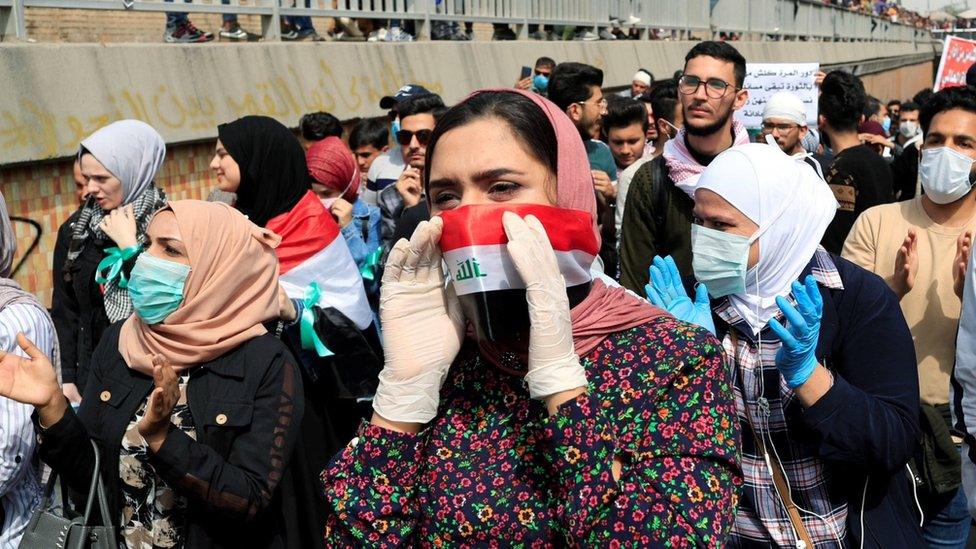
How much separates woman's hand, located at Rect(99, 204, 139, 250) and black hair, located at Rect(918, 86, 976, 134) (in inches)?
124

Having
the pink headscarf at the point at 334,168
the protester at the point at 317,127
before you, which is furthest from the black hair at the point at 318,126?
the pink headscarf at the point at 334,168

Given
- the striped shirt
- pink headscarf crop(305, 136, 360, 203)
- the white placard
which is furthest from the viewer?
the white placard

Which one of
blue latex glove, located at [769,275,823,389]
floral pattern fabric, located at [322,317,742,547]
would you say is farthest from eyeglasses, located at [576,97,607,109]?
floral pattern fabric, located at [322,317,742,547]

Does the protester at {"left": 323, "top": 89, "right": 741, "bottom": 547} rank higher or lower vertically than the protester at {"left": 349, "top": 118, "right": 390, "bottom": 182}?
higher

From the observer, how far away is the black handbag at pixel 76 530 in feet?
9.68

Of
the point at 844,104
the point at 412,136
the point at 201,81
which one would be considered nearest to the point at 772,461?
the point at 412,136

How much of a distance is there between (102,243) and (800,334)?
128 inches

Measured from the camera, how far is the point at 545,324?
189 cm

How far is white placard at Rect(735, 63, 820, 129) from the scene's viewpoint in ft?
27.6

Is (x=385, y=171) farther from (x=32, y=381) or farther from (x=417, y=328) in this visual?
(x=417, y=328)

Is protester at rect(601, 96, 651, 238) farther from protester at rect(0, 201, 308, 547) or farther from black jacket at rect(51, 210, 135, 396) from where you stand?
protester at rect(0, 201, 308, 547)

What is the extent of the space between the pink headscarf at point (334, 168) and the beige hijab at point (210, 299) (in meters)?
2.74

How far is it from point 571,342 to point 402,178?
3898mm

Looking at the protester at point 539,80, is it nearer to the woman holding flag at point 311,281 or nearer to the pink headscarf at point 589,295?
the woman holding flag at point 311,281
